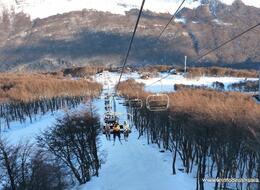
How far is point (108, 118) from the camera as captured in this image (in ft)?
107

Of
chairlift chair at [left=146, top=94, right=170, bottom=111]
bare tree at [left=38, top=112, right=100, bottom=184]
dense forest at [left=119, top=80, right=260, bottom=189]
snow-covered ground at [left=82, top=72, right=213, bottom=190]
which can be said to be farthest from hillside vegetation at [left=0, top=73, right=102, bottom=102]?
dense forest at [left=119, top=80, right=260, bottom=189]

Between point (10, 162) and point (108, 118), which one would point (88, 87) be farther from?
point (108, 118)

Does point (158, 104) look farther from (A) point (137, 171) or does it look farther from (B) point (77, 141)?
(B) point (77, 141)

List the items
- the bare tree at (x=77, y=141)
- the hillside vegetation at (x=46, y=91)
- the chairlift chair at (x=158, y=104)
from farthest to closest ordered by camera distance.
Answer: the hillside vegetation at (x=46, y=91)
the bare tree at (x=77, y=141)
the chairlift chair at (x=158, y=104)

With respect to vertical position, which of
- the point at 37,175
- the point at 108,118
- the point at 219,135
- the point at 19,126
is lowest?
the point at 19,126

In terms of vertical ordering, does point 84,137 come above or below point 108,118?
below

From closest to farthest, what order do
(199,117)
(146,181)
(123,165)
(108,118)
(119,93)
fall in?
(108,118)
(199,117)
(146,181)
(123,165)
(119,93)

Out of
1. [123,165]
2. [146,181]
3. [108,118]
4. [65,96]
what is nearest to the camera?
[108,118]

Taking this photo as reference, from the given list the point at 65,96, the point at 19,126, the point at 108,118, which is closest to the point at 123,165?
the point at 108,118

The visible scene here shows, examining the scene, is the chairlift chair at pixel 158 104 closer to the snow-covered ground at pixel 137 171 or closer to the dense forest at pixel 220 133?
the dense forest at pixel 220 133

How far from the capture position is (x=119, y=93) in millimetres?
135750

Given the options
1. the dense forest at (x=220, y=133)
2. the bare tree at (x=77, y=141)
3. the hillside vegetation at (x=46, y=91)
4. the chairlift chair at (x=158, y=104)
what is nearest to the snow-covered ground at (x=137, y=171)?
the bare tree at (x=77, y=141)

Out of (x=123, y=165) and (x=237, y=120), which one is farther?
(x=123, y=165)

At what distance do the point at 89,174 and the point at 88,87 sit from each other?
4159 inches
